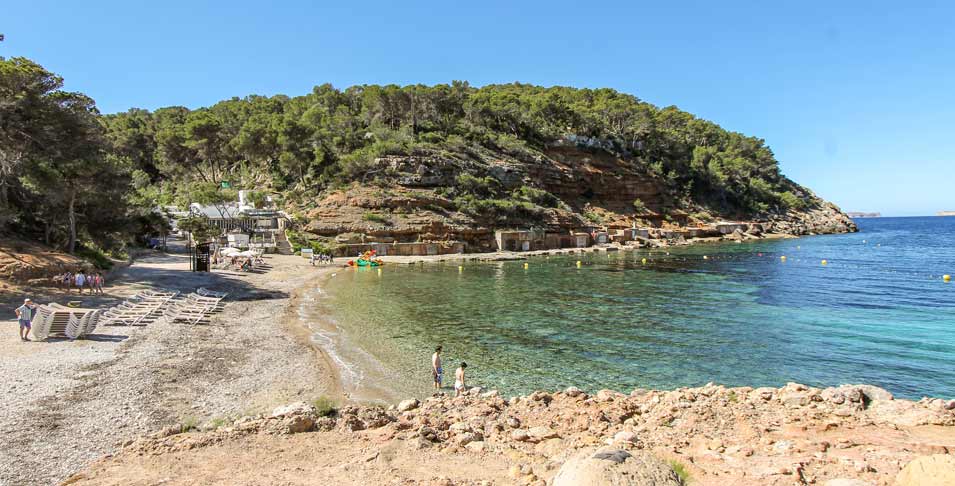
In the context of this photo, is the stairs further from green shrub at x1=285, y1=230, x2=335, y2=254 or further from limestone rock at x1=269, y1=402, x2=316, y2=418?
limestone rock at x1=269, y1=402, x2=316, y2=418

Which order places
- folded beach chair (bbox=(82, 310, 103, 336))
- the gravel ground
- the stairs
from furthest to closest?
1. the stairs
2. folded beach chair (bbox=(82, 310, 103, 336))
3. the gravel ground

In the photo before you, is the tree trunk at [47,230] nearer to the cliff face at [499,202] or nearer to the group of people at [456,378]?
the group of people at [456,378]

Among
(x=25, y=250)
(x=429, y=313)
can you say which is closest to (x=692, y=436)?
(x=429, y=313)

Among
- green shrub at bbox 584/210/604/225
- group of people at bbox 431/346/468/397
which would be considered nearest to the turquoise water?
group of people at bbox 431/346/468/397

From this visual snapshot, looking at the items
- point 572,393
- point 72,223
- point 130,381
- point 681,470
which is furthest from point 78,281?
point 681,470

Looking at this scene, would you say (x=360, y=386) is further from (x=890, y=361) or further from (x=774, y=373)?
(x=890, y=361)

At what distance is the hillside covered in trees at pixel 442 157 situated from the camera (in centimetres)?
6044

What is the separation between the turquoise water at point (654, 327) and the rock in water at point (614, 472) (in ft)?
26.8

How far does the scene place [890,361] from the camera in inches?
600

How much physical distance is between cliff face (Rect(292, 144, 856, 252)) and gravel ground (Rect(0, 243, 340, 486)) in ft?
108

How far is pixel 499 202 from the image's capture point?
204 ft

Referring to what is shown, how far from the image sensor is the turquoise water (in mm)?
14094

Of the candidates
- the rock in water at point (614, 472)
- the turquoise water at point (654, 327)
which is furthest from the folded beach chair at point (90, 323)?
the rock in water at point (614, 472)

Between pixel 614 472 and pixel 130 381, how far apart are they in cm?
1221
